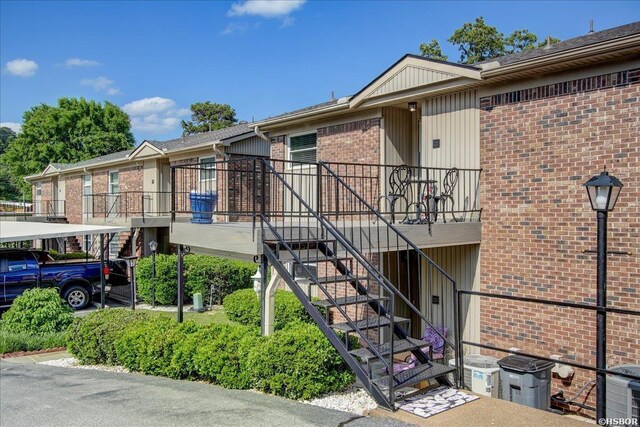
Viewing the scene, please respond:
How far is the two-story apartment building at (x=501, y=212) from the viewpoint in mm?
6617

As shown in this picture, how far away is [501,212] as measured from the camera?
8.12 m

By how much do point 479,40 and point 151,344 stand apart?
92.0 feet

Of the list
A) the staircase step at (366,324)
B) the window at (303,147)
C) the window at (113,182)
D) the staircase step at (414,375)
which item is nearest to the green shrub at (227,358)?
the staircase step at (366,324)

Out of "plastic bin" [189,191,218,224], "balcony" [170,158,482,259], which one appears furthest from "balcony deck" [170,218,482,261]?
"plastic bin" [189,191,218,224]

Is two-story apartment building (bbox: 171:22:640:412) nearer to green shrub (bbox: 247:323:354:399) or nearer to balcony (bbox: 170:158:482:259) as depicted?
balcony (bbox: 170:158:482:259)

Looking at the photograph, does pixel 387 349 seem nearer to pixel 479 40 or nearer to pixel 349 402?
pixel 349 402

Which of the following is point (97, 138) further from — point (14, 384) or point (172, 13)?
point (14, 384)

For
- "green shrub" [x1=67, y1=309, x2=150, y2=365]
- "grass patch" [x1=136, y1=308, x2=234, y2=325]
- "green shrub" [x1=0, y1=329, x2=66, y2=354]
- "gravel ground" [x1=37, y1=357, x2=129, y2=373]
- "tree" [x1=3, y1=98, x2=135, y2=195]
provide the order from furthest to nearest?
"tree" [x1=3, y1=98, x2=135, y2=195], "grass patch" [x1=136, y1=308, x2=234, y2=325], "green shrub" [x1=0, y1=329, x2=66, y2=354], "green shrub" [x1=67, y1=309, x2=150, y2=365], "gravel ground" [x1=37, y1=357, x2=129, y2=373]

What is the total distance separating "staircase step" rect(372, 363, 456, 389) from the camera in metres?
5.15

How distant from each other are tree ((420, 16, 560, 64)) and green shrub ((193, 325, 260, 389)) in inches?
1013

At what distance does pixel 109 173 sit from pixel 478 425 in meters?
21.4

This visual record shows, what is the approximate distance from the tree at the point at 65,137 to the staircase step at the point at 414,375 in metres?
42.6

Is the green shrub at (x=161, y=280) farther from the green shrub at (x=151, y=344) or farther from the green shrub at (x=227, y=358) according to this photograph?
the green shrub at (x=227, y=358)

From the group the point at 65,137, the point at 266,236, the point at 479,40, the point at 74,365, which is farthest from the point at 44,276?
the point at 65,137
